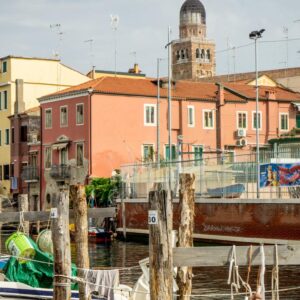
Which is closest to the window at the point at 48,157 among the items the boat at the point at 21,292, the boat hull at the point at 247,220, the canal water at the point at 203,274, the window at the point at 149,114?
the window at the point at 149,114

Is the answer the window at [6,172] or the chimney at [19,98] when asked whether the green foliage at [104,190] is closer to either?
the chimney at [19,98]

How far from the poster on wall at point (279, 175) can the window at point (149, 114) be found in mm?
22308

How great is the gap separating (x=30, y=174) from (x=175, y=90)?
13518mm

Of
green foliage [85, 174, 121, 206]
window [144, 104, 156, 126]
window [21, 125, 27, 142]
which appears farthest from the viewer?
window [21, 125, 27, 142]

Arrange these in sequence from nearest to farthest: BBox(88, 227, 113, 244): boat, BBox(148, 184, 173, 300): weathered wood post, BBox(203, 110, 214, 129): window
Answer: BBox(148, 184, 173, 300): weathered wood post
BBox(88, 227, 113, 244): boat
BBox(203, 110, 214, 129): window

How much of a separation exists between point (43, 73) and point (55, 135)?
1100 centimetres

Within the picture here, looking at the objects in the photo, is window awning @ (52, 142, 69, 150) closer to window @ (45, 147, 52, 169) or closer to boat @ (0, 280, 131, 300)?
window @ (45, 147, 52, 169)

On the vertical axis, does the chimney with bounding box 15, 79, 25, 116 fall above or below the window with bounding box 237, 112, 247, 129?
above

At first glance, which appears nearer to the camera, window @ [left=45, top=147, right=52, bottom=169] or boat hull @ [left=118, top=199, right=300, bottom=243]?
boat hull @ [left=118, top=199, right=300, bottom=243]

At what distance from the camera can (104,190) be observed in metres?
58.2

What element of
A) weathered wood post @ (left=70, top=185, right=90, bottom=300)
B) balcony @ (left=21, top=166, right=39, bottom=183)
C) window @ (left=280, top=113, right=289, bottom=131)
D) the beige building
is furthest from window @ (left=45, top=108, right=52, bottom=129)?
weathered wood post @ (left=70, top=185, right=90, bottom=300)

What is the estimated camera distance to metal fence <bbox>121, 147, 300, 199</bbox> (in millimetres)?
43219

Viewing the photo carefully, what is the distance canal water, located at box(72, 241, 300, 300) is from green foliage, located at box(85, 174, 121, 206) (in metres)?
11.7

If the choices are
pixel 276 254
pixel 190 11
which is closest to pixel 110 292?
pixel 276 254
